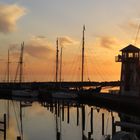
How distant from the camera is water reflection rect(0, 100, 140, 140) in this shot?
54.7 meters

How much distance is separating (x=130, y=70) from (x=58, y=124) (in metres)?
13.9

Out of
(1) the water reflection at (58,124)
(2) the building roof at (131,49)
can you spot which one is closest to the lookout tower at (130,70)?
(2) the building roof at (131,49)

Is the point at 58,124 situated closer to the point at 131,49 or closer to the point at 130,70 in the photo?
the point at 130,70

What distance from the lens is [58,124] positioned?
66.1 m

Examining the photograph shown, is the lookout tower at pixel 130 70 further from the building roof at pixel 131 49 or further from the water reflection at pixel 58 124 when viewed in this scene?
the water reflection at pixel 58 124

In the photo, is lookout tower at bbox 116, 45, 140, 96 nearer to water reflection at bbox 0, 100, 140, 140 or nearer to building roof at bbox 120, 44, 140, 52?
building roof at bbox 120, 44, 140, 52

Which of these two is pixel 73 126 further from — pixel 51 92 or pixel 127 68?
pixel 51 92

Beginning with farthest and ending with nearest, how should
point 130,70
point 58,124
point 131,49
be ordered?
point 131,49, point 130,70, point 58,124

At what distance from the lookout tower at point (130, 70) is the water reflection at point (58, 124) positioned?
474cm

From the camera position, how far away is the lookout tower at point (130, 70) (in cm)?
6800

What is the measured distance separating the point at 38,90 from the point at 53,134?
45.6 metres

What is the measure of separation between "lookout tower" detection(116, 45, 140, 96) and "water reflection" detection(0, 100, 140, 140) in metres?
4.74

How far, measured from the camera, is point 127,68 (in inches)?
2739

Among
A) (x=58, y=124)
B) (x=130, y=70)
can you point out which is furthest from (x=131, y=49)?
(x=58, y=124)
